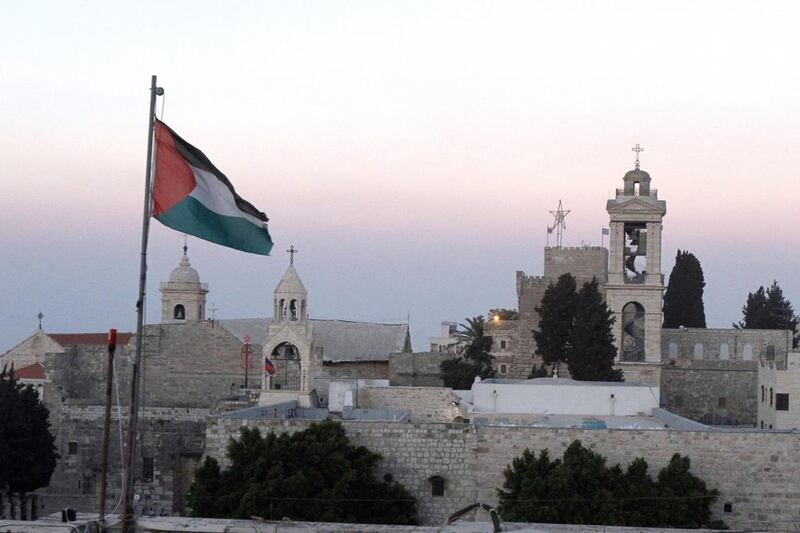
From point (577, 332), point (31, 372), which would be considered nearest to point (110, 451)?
point (577, 332)

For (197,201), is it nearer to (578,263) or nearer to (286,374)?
(286,374)

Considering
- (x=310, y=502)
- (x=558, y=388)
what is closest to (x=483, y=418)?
(x=558, y=388)

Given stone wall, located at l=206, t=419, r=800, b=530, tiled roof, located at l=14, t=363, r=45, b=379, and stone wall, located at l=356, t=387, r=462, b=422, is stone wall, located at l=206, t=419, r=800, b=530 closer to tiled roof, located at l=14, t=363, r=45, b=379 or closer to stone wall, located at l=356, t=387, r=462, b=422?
stone wall, located at l=356, t=387, r=462, b=422

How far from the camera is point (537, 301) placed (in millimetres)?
50562

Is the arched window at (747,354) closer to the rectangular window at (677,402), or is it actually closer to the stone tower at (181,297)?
the rectangular window at (677,402)

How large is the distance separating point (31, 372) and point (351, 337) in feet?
47.6

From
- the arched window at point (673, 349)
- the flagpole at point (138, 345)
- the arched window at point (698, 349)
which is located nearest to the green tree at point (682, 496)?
the flagpole at point (138, 345)

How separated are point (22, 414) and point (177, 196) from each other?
82.5ft

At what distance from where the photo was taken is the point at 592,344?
144 ft

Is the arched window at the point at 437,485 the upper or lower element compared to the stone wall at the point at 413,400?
lower

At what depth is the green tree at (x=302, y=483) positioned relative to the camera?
2439cm

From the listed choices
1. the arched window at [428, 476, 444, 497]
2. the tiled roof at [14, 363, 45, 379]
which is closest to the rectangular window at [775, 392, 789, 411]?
the arched window at [428, 476, 444, 497]

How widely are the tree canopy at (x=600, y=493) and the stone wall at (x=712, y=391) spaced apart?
2273 centimetres

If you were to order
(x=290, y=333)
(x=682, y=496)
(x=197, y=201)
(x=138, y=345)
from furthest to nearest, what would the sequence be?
1. (x=290, y=333)
2. (x=682, y=496)
3. (x=197, y=201)
4. (x=138, y=345)
